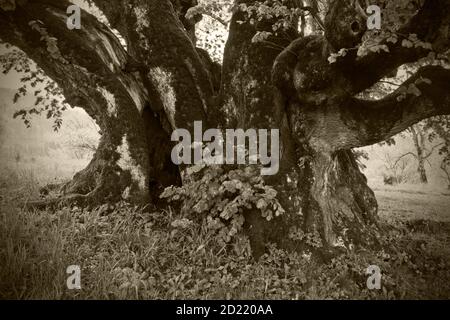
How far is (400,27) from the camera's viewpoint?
4133mm

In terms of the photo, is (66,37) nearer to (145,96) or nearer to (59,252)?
(145,96)

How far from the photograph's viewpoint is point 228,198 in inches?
195

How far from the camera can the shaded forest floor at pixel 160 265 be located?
150 inches

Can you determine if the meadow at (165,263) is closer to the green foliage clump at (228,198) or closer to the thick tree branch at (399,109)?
the green foliage clump at (228,198)

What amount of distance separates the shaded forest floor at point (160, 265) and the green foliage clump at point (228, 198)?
0.24 meters

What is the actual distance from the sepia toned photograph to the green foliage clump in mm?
27

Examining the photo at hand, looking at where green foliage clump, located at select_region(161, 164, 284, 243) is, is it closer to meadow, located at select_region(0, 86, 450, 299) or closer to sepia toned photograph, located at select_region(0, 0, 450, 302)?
sepia toned photograph, located at select_region(0, 0, 450, 302)

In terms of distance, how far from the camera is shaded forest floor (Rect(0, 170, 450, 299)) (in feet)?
12.5

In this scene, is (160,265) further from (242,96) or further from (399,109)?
(399,109)

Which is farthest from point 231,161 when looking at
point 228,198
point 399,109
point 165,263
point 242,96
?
point 399,109
